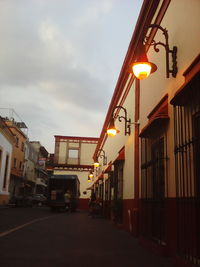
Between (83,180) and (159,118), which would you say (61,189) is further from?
(159,118)

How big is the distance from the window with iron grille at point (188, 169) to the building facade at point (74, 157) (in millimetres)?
39519

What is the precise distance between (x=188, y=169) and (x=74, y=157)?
41902 mm

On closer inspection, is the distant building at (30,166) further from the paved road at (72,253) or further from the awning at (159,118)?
the awning at (159,118)

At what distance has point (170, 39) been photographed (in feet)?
24.6

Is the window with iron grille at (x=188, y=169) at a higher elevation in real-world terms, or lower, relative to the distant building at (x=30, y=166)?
lower

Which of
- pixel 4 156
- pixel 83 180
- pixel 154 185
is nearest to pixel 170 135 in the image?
pixel 154 185

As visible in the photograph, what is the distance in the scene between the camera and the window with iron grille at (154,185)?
296 inches

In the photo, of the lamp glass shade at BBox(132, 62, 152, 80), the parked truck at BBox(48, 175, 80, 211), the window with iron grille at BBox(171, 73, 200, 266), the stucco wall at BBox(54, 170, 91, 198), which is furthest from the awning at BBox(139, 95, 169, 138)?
the stucco wall at BBox(54, 170, 91, 198)

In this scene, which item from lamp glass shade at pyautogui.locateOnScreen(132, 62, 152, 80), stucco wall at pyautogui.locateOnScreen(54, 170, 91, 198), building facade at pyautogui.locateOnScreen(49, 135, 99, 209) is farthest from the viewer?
building facade at pyautogui.locateOnScreen(49, 135, 99, 209)

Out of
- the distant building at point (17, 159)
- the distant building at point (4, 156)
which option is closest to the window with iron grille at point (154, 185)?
the distant building at point (4, 156)

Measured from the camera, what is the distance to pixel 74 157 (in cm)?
4741

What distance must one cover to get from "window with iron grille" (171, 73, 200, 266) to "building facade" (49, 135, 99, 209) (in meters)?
39.5

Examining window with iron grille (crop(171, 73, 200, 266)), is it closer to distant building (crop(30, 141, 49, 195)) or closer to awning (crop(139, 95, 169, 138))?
awning (crop(139, 95, 169, 138))

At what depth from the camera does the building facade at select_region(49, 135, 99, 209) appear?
46.6m
